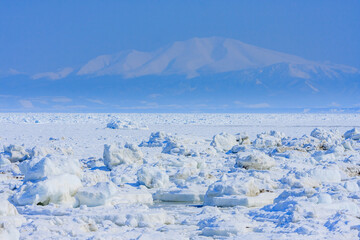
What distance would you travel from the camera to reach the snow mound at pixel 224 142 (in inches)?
508

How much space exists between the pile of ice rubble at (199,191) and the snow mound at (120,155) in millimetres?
17

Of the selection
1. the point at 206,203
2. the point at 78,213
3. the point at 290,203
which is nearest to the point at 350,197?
the point at 290,203

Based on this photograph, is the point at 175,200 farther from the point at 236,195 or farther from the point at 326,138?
the point at 326,138

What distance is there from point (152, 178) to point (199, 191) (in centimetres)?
81

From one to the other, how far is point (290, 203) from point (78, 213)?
2.18 meters

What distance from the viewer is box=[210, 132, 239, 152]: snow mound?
1290 centimetres

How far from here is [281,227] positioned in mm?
4930

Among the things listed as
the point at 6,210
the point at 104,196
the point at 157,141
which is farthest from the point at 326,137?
the point at 6,210

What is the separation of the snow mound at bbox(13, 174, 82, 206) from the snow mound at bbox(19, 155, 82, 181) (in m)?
0.86

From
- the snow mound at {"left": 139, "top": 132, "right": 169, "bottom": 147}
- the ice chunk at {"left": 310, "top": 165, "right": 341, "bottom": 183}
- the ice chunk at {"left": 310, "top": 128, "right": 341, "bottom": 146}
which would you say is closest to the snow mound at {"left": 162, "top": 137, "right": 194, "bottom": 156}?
the snow mound at {"left": 139, "top": 132, "right": 169, "bottom": 147}

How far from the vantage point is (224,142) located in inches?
521

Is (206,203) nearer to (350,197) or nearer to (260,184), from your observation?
(260,184)

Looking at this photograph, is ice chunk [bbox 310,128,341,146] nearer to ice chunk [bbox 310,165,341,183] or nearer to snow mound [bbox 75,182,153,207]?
ice chunk [bbox 310,165,341,183]

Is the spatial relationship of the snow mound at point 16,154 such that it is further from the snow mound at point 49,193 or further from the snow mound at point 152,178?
the snow mound at point 49,193
